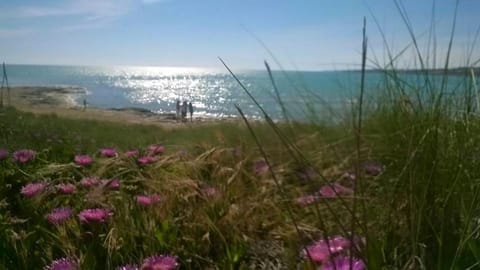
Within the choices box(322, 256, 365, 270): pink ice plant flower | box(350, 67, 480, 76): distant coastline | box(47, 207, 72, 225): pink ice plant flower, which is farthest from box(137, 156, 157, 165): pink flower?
box(322, 256, 365, 270): pink ice plant flower

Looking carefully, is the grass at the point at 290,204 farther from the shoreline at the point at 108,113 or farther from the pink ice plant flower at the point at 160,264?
the shoreline at the point at 108,113

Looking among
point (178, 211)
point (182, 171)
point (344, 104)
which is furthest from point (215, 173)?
point (344, 104)

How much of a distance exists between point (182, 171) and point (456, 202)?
4.42ft

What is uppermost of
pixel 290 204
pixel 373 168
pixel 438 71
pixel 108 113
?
pixel 438 71

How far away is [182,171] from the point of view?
2561 mm

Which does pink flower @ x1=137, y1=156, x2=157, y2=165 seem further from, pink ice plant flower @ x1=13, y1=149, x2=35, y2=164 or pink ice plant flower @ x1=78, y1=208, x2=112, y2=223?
pink ice plant flower @ x1=78, y1=208, x2=112, y2=223

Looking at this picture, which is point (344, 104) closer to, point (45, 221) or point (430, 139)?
point (430, 139)

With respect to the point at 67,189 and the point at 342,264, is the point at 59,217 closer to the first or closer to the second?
the point at 67,189

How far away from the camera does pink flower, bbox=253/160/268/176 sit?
2564 millimetres

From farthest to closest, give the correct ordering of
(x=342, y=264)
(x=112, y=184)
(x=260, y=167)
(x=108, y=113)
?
(x=108, y=113), (x=260, y=167), (x=112, y=184), (x=342, y=264)

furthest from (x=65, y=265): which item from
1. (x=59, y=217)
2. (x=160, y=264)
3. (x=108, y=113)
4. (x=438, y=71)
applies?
(x=108, y=113)

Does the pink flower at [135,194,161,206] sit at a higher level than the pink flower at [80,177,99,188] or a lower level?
lower

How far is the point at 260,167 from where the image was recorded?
2.67m

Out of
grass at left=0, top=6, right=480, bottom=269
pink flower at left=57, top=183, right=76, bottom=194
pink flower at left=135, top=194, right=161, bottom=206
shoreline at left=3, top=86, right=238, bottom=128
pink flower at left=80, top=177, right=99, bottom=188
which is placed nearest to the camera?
grass at left=0, top=6, right=480, bottom=269
